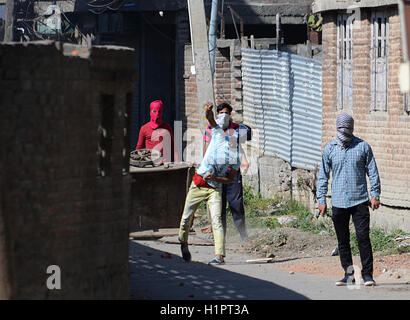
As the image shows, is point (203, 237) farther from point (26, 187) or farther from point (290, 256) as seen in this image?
point (26, 187)

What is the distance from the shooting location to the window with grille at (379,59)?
12.5 meters

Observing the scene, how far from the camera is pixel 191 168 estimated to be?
39.3ft

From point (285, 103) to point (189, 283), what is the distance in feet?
21.4

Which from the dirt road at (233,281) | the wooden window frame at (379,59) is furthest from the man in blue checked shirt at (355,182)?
the wooden window frame at (379,59)

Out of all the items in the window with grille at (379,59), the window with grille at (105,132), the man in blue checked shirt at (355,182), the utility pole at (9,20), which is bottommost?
the man in blue checked shirt at (355,182)

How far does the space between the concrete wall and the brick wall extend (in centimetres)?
581

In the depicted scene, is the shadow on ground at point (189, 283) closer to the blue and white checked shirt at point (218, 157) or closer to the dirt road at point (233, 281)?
the dirt road at point (233, 281)

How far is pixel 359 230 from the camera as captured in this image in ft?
30.8

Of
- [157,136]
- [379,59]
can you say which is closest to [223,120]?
[157,136]

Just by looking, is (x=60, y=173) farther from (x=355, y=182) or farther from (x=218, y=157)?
(x=218, y=157)

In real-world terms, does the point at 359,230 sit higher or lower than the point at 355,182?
lower

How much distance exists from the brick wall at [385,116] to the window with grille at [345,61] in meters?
0.09

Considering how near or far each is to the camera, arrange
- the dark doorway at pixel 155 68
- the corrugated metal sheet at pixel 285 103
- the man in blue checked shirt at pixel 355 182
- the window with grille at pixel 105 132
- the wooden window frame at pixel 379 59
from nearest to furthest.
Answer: the window with grille at pixel 105 132
the man in blue checked shirt at pixel 355 182
the wooden window frame at pixel 379 59
the corrugated metal sheet at pixel 285 103
the dark doorway at pixel 155 68
